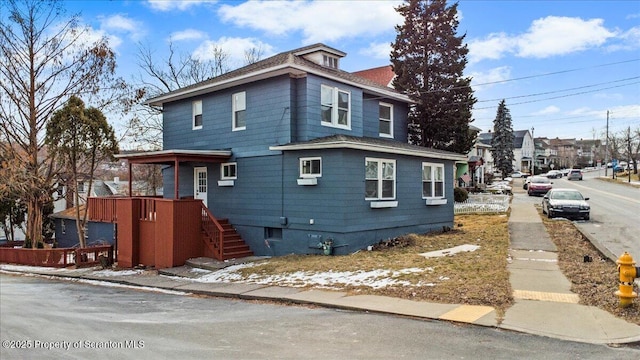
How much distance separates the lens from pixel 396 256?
13492mm

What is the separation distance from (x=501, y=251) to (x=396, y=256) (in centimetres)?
309

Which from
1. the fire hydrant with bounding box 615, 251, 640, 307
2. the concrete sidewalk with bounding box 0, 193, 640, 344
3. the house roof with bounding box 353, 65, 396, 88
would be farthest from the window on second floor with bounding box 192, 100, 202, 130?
the house roof with bounding box 353, 65, 396, 88

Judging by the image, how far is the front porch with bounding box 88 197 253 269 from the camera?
15711 mm

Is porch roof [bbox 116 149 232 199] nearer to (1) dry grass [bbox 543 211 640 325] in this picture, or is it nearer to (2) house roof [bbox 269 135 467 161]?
(2) house roof [bbox 269 135 467 161]

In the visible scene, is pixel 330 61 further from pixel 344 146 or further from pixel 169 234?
pixel 169 234

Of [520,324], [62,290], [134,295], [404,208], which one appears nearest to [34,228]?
[62,290]

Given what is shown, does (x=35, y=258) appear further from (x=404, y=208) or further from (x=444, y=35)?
(x=444, y=35)

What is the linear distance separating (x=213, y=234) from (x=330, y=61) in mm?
9120

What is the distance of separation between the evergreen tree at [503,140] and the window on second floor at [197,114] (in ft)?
182

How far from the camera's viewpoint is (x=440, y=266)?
1132cm

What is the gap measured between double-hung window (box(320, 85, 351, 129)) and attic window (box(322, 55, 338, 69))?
106 inches

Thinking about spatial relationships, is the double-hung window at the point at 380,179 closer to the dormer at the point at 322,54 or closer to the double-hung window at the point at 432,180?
the double-hung window at the point at 432,180

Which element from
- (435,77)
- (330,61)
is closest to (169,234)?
(330,61)

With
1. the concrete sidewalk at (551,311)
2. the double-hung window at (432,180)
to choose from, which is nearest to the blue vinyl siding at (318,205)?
the double-hung window at (432,180)
